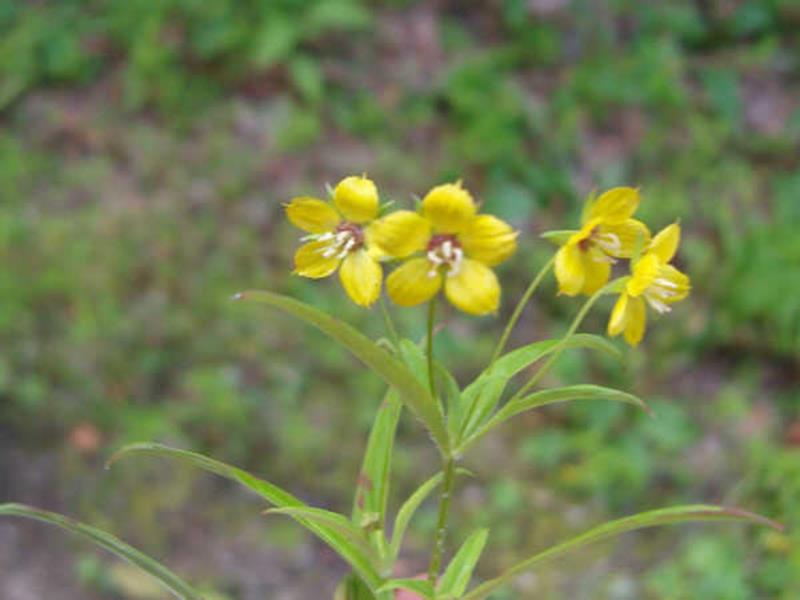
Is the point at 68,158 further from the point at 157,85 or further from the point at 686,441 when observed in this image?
the point at 686,441

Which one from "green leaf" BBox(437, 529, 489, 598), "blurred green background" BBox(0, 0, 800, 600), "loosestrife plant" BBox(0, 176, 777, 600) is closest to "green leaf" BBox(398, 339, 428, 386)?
"loosestrife plant" BBox(0, 176, 777, 600)

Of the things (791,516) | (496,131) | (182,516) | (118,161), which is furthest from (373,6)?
(791,516)

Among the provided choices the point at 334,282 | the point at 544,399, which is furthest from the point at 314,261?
the point at 334,282

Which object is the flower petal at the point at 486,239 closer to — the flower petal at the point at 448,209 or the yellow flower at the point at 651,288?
the flower petal at the point at 448,209

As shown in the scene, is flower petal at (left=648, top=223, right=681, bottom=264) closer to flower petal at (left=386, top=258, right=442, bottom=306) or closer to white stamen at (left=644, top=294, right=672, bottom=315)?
white stamen at (left=644, top=294, right=672, bottom=315)

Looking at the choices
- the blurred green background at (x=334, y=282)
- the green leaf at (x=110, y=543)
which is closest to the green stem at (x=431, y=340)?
the green leaf at (x=110, y=543)

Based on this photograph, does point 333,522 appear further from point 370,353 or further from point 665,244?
point 665,244
